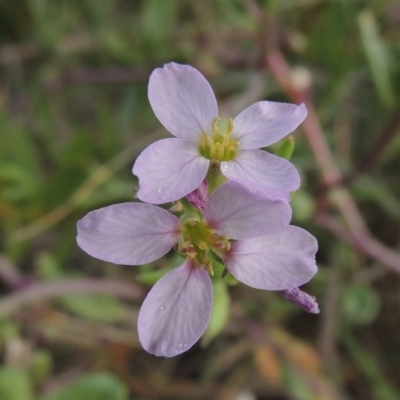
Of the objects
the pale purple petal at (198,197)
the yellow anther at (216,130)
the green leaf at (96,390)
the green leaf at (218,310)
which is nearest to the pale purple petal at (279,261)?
the pale purple petal at (198,197)

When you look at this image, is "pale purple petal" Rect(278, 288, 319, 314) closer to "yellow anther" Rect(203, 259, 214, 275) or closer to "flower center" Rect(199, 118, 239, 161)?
"yellow anther" Rect(203, 259, 214, 275)

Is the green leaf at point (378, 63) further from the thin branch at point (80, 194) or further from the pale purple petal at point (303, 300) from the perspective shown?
the pale purple petal at point (303, 300)

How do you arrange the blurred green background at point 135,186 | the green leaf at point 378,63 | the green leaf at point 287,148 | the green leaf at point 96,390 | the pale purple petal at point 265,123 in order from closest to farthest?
the pale purple petal at point 265,123 < the green leaf at point 287,148 < the green leaf at point 96,390 < the green leaf at point 378,63 < the blurred green background at point 135,186

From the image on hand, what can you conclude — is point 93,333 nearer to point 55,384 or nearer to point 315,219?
point 55,384

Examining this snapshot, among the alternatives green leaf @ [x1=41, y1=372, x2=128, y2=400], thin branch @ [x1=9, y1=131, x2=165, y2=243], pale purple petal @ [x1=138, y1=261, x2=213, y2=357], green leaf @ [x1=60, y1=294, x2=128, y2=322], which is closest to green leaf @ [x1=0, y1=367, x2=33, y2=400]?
green leaf @ [x1=41, y1=372, x2=128, y2=400]

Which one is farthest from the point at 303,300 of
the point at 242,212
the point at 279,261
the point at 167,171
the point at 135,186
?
the point at 135,186

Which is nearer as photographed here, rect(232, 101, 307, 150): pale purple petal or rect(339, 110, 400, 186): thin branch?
rect(232, 101, 307, 150): pale purple petal
